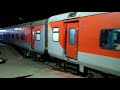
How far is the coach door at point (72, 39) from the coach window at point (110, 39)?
7.25 ft

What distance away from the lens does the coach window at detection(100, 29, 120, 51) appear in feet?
Answer: 21.6

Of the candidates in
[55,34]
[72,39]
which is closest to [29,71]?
[55,34]

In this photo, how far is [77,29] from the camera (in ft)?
30.6

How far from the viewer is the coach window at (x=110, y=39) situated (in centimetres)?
660

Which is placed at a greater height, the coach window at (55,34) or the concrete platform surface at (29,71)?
the coach window at (55,34)

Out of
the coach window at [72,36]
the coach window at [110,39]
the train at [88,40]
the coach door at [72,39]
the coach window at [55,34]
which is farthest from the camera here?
the coach window at [55,34]

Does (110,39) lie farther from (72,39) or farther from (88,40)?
(72,39)

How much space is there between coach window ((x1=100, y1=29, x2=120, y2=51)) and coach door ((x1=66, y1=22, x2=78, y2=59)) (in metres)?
2.21

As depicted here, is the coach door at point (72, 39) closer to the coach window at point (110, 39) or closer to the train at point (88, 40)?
the train at point (88, 40)

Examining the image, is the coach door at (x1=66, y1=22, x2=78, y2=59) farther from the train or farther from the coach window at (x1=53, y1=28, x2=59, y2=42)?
the coach window at (x1=53, y1=28, x2=59, y2=42)

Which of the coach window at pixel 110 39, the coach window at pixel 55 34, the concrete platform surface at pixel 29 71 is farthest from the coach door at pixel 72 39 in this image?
the coach window at pixel 110 39

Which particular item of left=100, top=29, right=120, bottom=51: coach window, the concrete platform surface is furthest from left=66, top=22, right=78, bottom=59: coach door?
left=100, top=29, right=120, bottom=51: coach window

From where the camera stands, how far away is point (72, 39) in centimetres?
984
